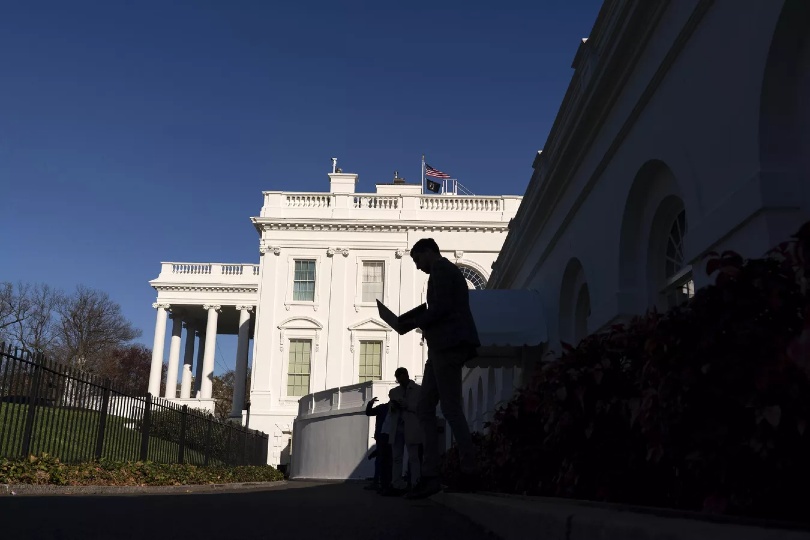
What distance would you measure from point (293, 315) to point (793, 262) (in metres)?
35.9

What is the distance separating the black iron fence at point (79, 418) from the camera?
32.1ft

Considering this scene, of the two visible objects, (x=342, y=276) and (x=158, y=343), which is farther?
(x=158, y=343)

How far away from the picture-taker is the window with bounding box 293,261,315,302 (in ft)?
126

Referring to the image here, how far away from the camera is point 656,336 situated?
3072mm

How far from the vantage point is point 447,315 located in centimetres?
633

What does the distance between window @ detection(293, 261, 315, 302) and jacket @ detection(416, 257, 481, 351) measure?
32323 millimetres

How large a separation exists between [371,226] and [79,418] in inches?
1104

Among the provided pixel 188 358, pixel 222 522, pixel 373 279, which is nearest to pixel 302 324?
pixel 373 279

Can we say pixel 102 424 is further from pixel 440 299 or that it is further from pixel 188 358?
pixel 188 358

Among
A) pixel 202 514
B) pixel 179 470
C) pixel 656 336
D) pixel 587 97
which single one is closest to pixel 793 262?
pixel 656 336

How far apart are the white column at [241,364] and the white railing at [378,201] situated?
501 inches

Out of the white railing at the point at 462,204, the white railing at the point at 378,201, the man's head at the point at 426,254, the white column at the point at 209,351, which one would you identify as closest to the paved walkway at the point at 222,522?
the man's head at the point at 426,254

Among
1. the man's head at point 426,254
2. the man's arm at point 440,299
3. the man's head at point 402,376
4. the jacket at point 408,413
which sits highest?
the man's head at point 426,254

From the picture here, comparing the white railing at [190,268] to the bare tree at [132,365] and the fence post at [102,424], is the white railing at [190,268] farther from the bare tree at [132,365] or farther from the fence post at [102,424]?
the fence post at [102,424]
